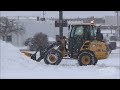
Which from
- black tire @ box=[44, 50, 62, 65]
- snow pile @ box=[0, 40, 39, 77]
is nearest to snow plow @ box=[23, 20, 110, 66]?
black tire @ box=[44, 50, 62, 65]

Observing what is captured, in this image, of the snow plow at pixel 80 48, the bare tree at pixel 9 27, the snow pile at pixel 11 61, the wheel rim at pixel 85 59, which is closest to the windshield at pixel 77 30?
the snow plow at pixel 80 48

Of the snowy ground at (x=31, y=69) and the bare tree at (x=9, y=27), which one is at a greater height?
the bare tree at (x=9, y=27)

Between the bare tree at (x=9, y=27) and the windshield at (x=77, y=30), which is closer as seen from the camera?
the windshield at (x=77, y=30)

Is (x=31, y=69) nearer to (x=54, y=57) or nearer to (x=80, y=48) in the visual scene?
(x=54, y=57)

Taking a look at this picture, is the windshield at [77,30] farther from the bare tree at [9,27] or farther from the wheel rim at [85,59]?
the bare tree at [9,27]

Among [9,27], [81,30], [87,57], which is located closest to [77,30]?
[81,30]

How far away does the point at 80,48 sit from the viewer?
1911 centimetres

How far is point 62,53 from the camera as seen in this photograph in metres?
19.2

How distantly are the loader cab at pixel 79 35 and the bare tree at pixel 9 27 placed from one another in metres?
21.6

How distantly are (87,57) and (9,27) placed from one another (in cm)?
2435

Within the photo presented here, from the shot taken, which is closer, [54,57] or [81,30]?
[54,57]

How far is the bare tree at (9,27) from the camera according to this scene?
41.1 m
